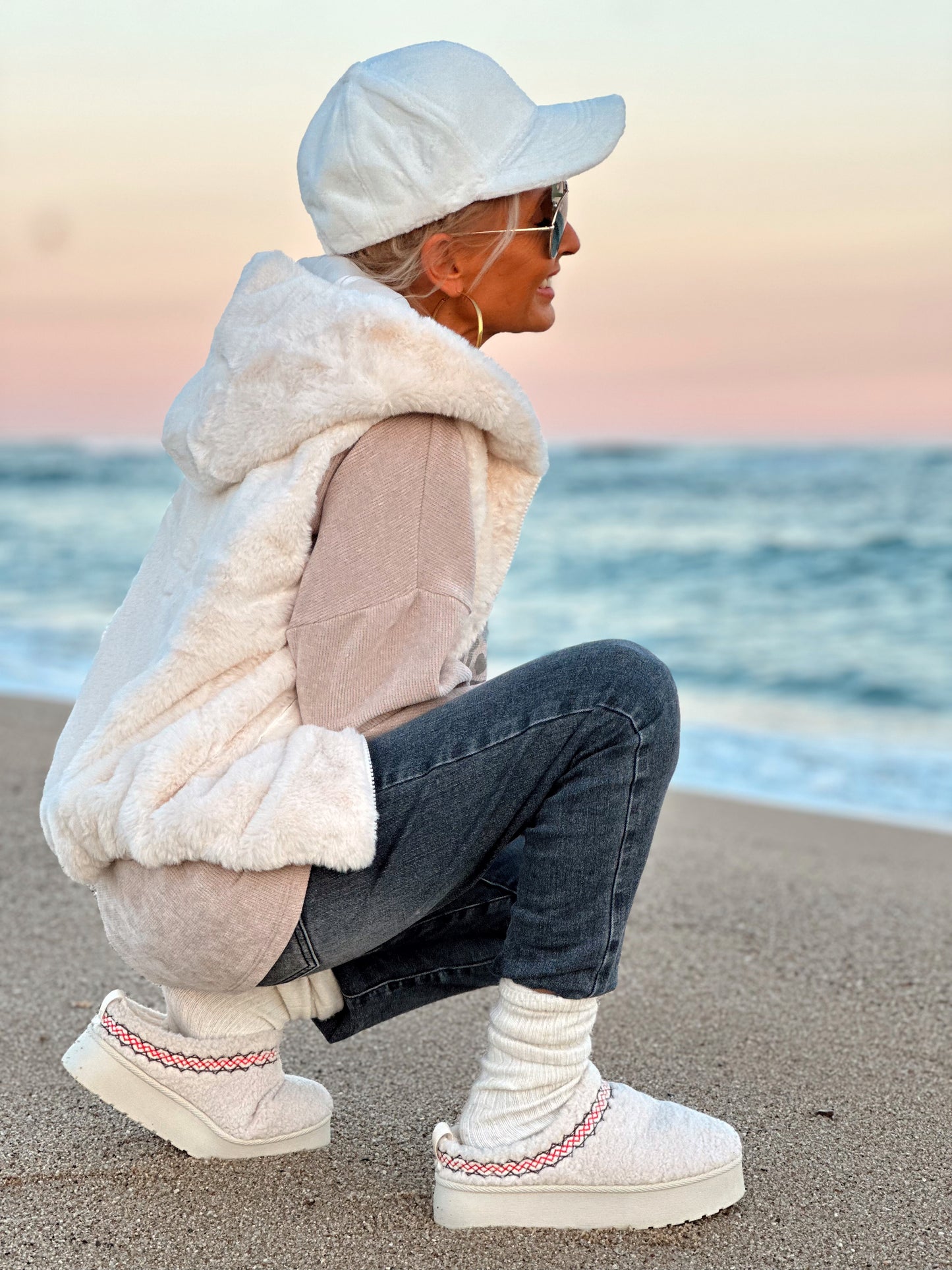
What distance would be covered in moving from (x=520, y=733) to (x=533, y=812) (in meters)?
0.12

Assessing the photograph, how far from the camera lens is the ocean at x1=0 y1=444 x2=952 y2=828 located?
6.61 m

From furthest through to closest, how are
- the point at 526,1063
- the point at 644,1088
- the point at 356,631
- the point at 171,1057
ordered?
1. the point at 644,1088
2. the point at 171,1057
3. the point at 526,1063
4. the point at 356,631

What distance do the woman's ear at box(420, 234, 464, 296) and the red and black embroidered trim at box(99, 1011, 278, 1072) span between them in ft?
3.69

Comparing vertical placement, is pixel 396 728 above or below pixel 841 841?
above

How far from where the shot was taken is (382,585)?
5.04 feet

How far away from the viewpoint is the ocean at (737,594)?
661 cm

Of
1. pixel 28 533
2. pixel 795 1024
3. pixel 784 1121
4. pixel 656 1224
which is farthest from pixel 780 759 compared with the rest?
pixel 28 533

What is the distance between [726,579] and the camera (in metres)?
14.2

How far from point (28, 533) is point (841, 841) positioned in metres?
15.5

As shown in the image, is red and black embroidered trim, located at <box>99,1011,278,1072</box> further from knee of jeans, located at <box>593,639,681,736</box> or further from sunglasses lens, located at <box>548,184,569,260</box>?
sunglasses lens, located at <box>548,184,569,260</box>

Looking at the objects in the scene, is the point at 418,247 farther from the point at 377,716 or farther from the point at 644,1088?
the point at 644,1088

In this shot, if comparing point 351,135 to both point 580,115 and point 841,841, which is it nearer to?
point 580,115

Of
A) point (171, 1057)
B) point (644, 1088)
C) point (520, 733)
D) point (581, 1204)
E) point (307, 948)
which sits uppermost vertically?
point (520, 733)

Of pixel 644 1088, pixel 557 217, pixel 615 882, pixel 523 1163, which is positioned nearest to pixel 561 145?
pixel 557 217
